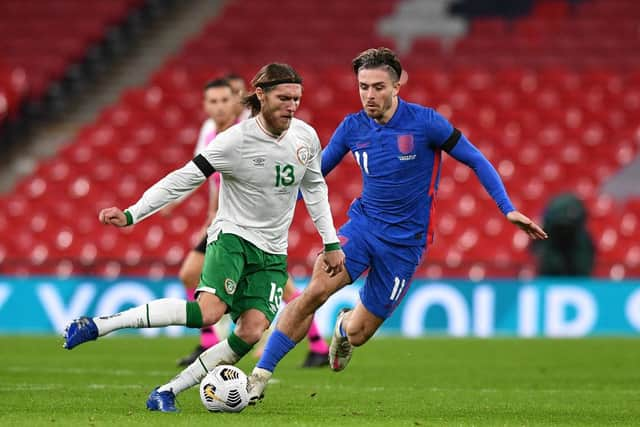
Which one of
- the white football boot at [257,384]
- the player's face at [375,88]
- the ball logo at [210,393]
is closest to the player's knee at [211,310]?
the ball logo at [210,393]

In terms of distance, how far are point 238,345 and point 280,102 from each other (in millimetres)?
1406

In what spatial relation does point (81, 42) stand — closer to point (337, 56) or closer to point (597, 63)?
point (337, 56)

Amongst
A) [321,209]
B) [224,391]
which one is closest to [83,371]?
[224,391]

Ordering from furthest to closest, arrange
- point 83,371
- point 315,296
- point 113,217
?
point 83,371
point 315,296
point 113,217

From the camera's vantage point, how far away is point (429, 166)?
27.9 ft

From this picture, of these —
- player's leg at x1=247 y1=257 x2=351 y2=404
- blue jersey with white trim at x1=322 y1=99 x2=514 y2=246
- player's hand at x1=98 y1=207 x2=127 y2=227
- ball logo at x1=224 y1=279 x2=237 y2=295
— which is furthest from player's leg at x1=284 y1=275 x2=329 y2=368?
player's hand at x1=98 y1=207 x2=127 y2=227

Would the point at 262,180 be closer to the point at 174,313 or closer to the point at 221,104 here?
the point at 174,313

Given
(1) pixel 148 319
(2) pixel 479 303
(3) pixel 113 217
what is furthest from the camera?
A: (2) pixel 479 303

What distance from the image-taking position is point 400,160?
8430 mm

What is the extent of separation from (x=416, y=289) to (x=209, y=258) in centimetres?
881

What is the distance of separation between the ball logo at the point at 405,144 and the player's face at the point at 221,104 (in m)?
3.01

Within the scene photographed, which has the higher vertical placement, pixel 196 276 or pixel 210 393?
pixel 196 276

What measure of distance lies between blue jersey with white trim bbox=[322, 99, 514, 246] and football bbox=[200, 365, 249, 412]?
1.58 m

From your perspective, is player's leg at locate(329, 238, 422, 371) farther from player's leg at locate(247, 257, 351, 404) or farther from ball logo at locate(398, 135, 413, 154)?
ball logo at locate(398, 135, 413, 154)
